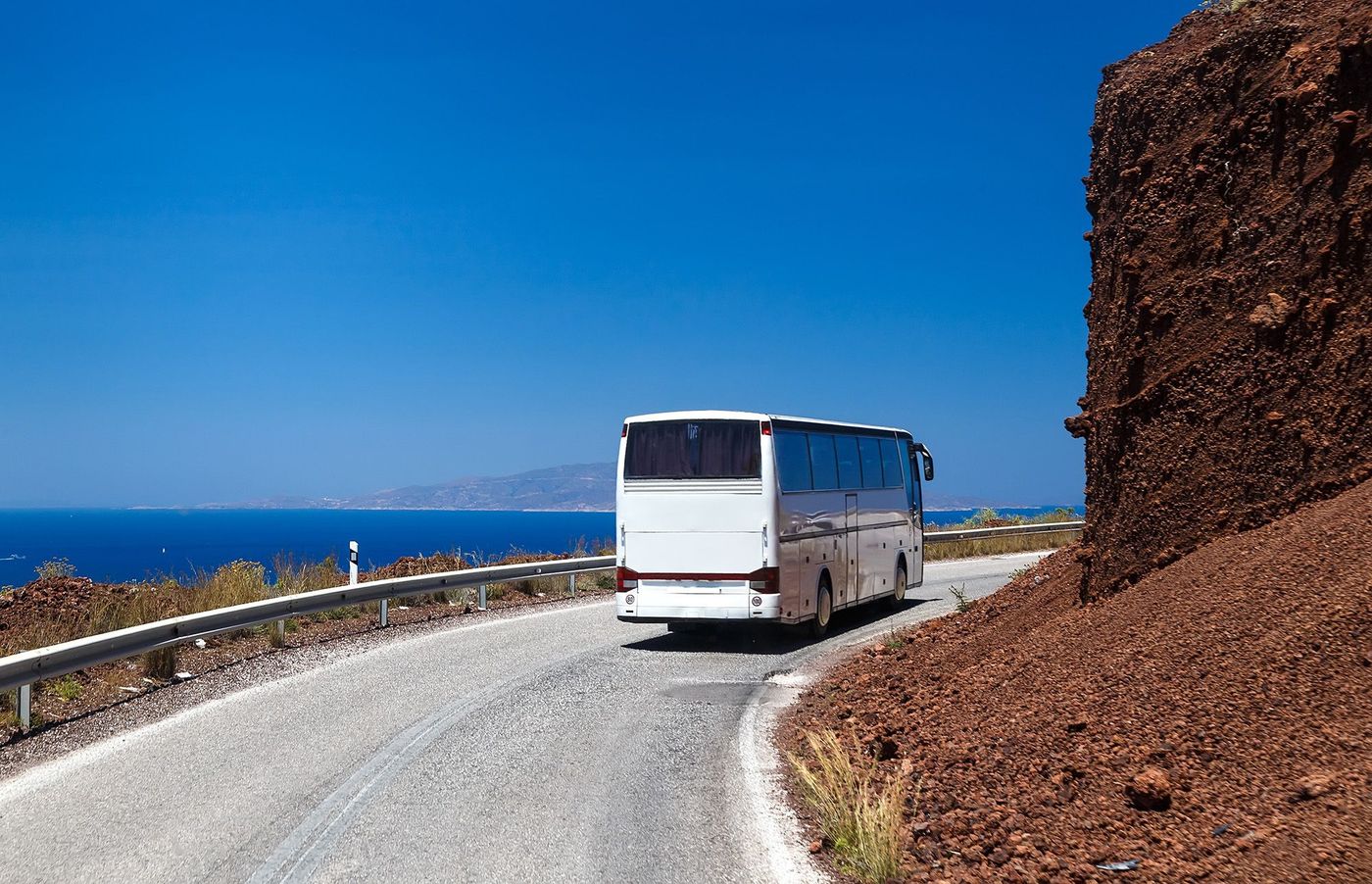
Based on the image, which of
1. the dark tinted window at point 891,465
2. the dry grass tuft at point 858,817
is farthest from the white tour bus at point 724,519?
the dry grass tuft at point 858,817

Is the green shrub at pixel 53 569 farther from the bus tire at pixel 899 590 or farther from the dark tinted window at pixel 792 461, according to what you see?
the bus tire at pixel 899 590

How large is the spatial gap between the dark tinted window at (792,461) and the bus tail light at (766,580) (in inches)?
47.1

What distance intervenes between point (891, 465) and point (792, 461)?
4.97m

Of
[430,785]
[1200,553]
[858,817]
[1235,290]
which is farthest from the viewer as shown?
[1235,290]

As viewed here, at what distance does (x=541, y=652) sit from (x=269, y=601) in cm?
380

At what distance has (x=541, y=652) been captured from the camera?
49.5 feet

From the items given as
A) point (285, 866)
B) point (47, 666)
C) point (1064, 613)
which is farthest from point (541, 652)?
point (285, 866)

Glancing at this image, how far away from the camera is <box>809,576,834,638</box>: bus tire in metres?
17.3

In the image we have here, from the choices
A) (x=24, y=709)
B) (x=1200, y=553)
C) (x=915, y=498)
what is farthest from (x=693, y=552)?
(x=1200, y=553)

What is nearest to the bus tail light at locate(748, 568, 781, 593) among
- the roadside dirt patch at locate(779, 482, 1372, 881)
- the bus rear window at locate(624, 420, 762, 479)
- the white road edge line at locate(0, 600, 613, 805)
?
the bus rear window at locate(624, 420, 762, 479)

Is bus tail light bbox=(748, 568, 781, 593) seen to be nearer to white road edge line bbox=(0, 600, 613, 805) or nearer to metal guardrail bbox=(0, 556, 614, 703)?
white road edge line bbox=(0, 600, 613, 805)

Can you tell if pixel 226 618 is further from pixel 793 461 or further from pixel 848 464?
pixel 848 464

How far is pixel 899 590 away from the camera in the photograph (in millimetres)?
21406

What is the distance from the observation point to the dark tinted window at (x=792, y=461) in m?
16.1
